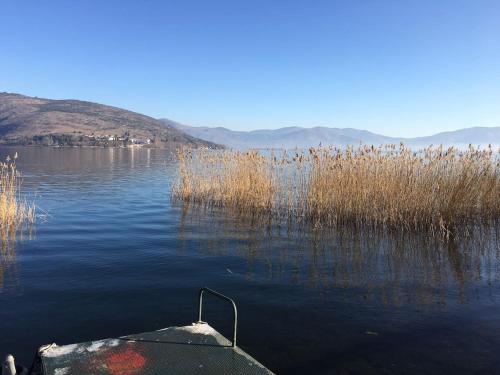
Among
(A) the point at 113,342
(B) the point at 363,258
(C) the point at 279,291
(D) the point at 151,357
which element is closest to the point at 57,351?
(A) the point at 113,342

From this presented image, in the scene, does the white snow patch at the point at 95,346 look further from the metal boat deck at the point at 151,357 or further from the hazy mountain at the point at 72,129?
the hazy mountain at the point at 72,129

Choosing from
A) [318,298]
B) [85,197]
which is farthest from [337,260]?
[85,197]

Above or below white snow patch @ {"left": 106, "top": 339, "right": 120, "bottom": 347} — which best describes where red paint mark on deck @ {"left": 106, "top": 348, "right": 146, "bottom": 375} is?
above

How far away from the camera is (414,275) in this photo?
8.90 meters

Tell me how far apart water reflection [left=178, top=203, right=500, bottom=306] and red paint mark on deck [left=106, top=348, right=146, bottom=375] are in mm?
4601

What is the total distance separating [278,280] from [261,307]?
149 centimetres

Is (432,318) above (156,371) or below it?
below

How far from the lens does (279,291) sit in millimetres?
7836

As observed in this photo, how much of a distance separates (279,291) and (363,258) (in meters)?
3.11

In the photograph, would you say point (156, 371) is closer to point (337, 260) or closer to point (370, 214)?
point (337, 260)

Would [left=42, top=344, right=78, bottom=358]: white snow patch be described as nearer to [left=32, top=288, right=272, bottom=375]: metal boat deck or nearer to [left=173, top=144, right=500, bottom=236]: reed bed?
[left=32, top=288, right=272, bottom=375]: metal boat deck

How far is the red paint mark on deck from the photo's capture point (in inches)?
151

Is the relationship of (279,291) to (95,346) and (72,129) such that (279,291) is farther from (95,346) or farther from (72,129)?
(72,129)

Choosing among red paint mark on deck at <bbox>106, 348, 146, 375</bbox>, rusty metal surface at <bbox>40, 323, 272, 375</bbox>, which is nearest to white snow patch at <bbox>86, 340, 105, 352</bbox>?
rusty metal surface at <bbox>40, 323, 272, 375</bbox>
